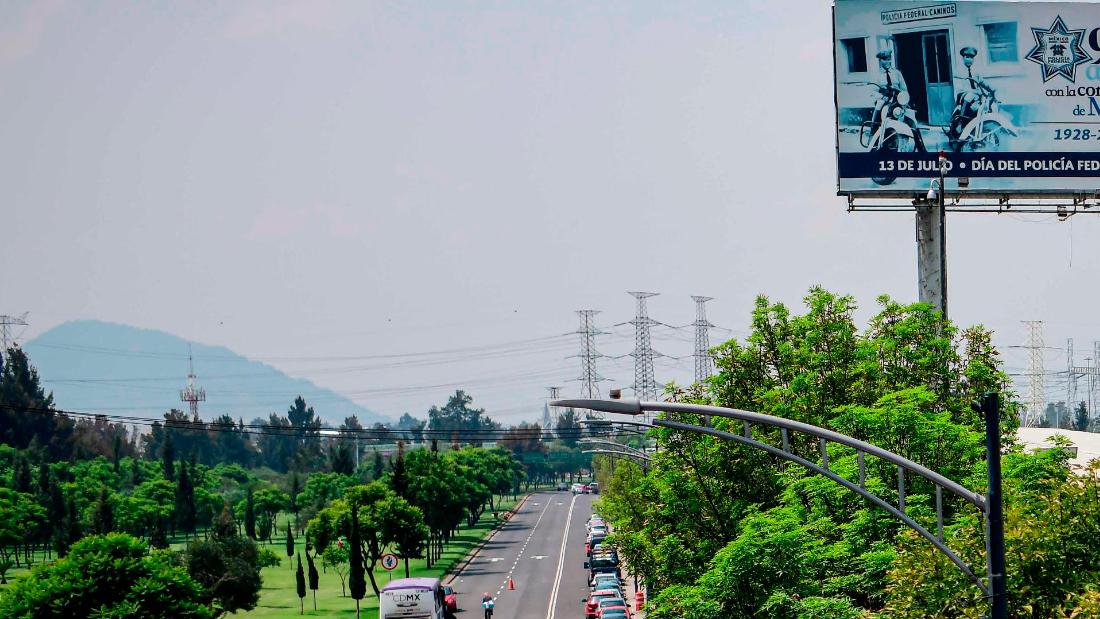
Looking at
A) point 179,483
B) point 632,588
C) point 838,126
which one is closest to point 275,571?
point 179,483

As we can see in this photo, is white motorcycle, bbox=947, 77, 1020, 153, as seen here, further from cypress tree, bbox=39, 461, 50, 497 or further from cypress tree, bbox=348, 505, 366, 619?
cypress tree, bbox=39, 461, 50, 497

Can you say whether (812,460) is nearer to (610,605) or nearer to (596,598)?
(610,605)

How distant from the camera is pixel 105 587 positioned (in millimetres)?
46094

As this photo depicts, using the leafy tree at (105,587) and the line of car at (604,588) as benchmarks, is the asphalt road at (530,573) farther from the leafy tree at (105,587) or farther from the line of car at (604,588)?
the leafy tree at (105,587)

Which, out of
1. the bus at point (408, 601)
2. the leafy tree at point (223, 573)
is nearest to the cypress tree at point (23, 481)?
the leafy tree at point (223, 573)

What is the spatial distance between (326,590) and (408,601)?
4044 cm

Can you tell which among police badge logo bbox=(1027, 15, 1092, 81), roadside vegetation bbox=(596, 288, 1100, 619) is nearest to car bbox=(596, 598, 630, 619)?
roadside vegetation bbox=(596, 288, 1100, 619)

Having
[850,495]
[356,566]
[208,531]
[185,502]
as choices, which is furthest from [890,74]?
[185,502]

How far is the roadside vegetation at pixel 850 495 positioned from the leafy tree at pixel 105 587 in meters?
15.2

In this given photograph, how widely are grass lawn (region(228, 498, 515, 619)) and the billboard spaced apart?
1580 inches

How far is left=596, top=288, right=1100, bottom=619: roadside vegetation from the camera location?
80.9 ft

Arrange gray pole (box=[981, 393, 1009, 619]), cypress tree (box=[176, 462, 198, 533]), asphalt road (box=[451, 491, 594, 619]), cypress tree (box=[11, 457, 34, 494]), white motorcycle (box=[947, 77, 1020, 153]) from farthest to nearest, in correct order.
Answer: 1. cypress tree (box=[176, 462, 198, 533])
2. cypress tree (box=[11, 457, 34, 494])
3. asphalt road (box=[451, 491, 594, 619])
4. white motorcycle (box=[947, 77, 1020, 153])
5. gray pole (box=[981, 393, 1009, 619])

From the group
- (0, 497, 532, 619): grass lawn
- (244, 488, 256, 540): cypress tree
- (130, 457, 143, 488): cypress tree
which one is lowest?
(0, 497, 532, 619): grass lawn

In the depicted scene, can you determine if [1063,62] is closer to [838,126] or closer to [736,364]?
[838,126]
